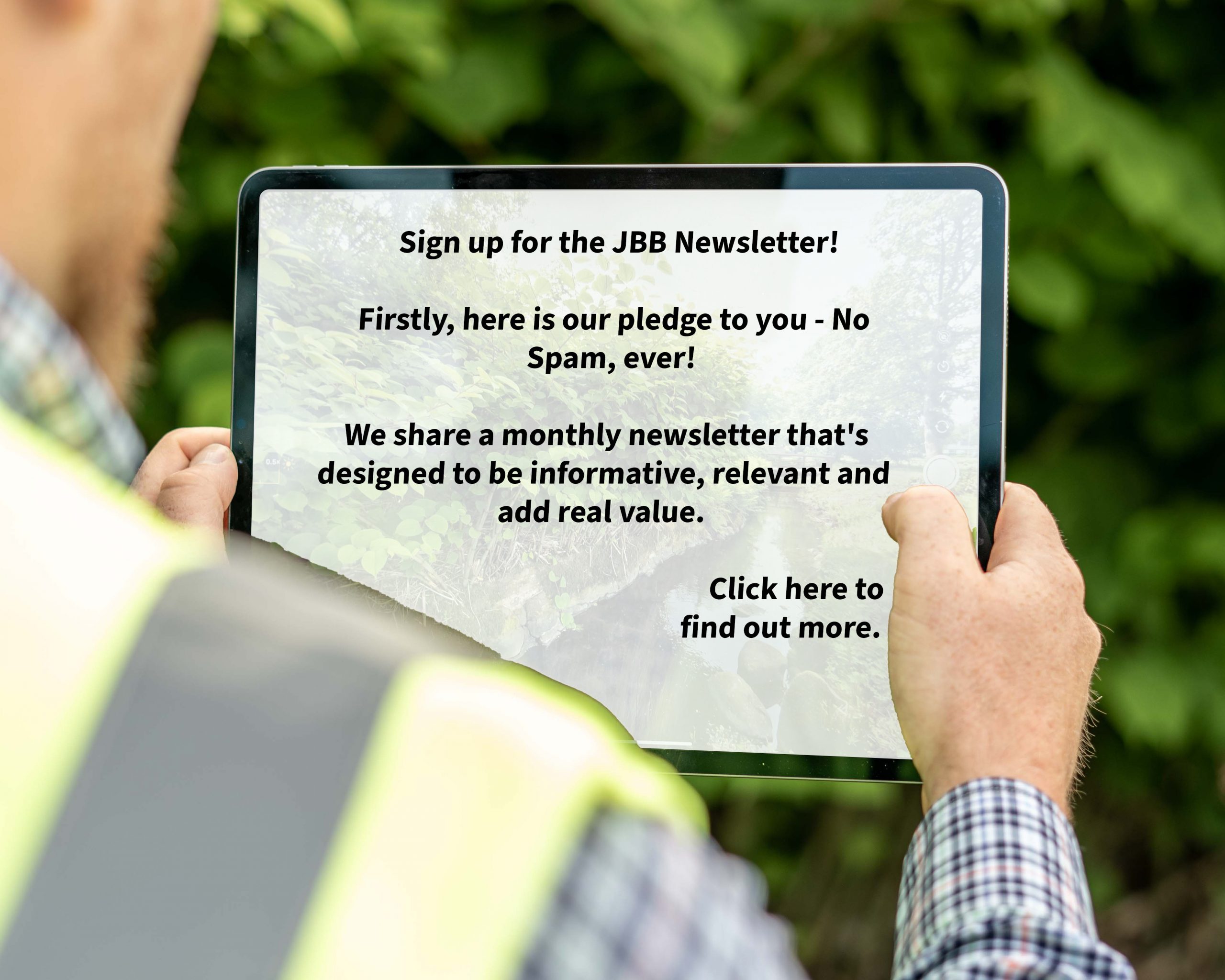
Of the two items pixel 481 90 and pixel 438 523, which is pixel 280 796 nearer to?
pixel 438 523

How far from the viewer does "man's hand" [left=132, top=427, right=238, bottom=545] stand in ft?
2.08

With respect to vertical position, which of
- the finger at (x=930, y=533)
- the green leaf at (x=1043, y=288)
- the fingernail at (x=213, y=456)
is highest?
the green leaf at (x=1043, y=288)

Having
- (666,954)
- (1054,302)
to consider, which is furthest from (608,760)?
(1054,302)

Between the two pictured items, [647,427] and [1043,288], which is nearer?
[647,427]

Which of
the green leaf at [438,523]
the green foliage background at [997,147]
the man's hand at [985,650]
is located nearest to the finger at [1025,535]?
the man's hand at [985,650]

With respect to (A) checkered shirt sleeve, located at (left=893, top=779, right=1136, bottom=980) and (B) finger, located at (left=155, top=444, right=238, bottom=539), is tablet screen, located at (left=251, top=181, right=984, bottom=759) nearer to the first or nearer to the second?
(B) finger, located at (left=155, top=444, right=238, bottom=539)

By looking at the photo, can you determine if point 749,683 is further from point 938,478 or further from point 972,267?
point 972,267

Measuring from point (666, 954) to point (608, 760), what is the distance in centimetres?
4

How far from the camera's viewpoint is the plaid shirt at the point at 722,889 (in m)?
0.22

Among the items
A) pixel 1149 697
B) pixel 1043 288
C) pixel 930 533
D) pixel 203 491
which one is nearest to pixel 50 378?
pixel 203 491

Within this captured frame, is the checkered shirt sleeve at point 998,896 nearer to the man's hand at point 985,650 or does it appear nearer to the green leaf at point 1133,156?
the man's hand at point 985,650

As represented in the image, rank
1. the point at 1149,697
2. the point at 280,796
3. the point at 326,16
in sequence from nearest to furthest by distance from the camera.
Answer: the point at 280,796, the point at 326,16, the point at 1149,697

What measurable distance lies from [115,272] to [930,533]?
1.34 feet

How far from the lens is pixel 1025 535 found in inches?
23.7
